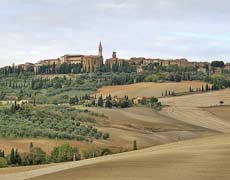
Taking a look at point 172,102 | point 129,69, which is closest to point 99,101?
point 172,102

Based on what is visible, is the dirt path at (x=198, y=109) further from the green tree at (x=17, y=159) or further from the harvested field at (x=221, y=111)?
the green tree at (x=17, y=159)

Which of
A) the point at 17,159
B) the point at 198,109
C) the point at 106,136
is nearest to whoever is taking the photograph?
the point at 17,159

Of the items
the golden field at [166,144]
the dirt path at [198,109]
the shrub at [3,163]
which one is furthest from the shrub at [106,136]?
the shrub at [3,163]

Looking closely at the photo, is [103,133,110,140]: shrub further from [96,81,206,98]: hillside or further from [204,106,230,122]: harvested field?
[96,81,206,98]: hillside

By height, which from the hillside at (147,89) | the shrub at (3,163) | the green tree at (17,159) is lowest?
the green tree at (17,159)

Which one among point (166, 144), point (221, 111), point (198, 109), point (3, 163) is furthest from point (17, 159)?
point (198, 109)

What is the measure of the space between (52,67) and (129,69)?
85.2ft

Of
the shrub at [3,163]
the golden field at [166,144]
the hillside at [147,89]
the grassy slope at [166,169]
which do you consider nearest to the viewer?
the grassy slope at [166,169]

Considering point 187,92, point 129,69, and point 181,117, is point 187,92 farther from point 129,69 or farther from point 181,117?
point 129,69

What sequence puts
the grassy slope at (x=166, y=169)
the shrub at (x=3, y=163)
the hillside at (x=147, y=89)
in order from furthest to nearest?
1. the hillside at (x=147, y=89)
2. the shrub at (x=3, y=163)
3. the grassy slope at (x=166, y=169)

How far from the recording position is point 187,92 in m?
115

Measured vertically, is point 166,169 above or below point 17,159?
above

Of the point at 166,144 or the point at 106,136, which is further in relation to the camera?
the point at 106,136

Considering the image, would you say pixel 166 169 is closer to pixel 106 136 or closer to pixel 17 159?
pixel 17 159
